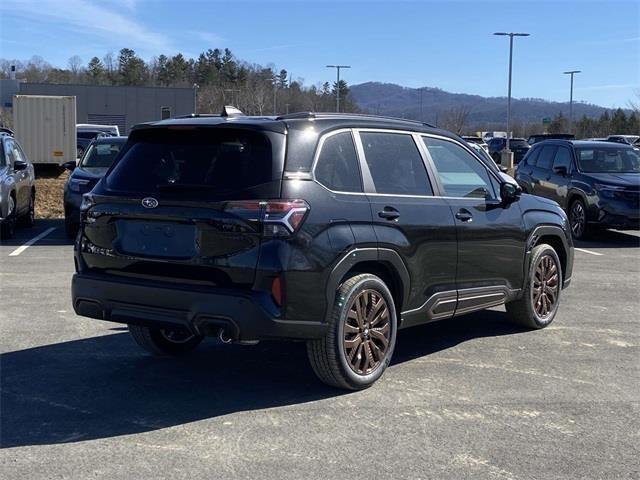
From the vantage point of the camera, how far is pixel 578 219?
1444 cm

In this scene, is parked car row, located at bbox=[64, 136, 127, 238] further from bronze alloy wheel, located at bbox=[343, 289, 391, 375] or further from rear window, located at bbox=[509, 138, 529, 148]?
rear window, located at bbox=[509, 138, 529, 148]

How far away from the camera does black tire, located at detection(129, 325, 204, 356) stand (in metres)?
6.02

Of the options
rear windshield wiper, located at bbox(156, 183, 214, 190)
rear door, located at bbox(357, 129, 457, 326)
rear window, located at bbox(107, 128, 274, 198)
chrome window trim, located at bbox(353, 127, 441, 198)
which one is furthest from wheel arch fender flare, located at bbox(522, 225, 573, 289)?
rear windshield wiper, located at bbox(156, 183, 214, 190)

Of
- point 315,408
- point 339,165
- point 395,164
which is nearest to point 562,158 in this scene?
point 395,164

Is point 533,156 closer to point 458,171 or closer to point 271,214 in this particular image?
point 458,171

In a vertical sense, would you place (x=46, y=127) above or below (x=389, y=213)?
above

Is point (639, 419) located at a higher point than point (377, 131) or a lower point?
lower

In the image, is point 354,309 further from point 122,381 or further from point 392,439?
point 122,381

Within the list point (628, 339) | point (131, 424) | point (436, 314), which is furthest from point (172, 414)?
point (628, 339)

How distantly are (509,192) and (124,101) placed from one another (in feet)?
223

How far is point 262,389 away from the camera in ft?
17.4

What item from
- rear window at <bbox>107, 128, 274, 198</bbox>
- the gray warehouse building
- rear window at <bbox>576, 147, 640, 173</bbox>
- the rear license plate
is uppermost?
the gray warehouse building

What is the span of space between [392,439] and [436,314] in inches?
65.1

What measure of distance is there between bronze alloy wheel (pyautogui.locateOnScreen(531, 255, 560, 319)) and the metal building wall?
64689mm
